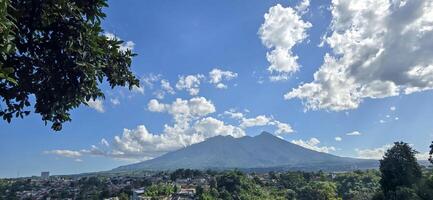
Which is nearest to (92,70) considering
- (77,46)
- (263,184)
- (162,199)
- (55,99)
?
(77,46)

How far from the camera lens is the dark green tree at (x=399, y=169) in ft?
119

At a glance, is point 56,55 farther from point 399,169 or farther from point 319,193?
point 319,193

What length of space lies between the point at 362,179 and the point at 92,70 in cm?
7943

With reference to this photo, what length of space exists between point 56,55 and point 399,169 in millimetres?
36295

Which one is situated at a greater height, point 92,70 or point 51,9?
point 51,9

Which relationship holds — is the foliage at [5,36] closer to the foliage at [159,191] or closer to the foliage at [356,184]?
Answer: the foliage at [159,191]

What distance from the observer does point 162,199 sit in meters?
68.7

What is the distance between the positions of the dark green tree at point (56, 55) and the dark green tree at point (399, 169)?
113 ft

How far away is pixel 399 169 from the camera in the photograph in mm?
36906

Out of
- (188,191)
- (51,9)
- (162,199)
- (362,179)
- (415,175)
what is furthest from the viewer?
(362,179)

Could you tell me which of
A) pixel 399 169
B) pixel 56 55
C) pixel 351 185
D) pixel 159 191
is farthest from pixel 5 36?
pixel 351 185

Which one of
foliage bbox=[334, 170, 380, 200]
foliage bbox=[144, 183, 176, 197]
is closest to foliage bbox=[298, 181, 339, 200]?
foliage bbox=[334, 170, 380, 200]

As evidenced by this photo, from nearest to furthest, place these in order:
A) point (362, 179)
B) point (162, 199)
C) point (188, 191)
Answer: point (162, 199) → point (188, 191) → point (362, 179)

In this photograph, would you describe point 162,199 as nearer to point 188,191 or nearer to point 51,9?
point 188,191
